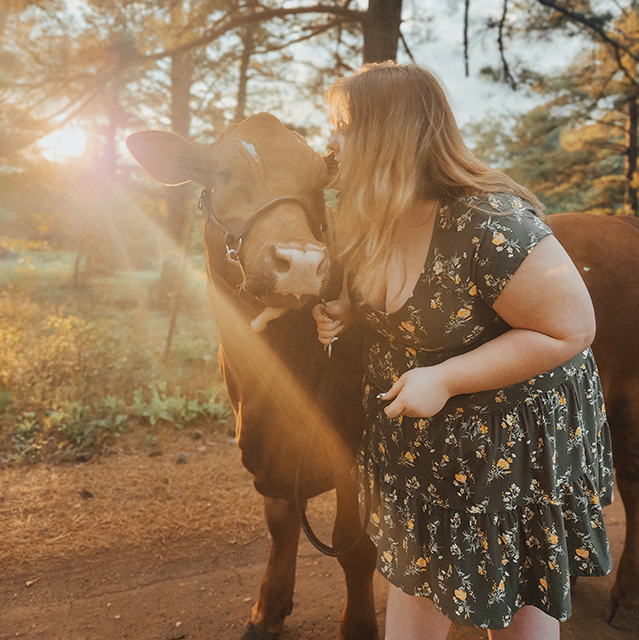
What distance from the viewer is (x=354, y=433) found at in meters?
2.29

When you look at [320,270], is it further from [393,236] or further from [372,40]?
[372,40]

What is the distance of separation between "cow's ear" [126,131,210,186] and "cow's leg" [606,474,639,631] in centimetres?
315

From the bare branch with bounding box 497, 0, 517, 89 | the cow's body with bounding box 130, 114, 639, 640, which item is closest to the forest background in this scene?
the bare branch with bounding box 497, 0, 517, 89

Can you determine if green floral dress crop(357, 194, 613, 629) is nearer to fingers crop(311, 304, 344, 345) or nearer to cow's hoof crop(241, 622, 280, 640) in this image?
fingers crop(311, 304, 344, 345)

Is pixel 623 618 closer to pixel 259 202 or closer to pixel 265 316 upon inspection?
pixel 265 316

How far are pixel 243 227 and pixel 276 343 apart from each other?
1.90ft

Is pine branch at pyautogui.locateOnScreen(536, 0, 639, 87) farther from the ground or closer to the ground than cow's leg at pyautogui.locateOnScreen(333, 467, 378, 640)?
farther from the ground

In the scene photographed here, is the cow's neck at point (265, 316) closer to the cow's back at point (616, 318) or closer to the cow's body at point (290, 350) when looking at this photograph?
the cow's body at point (290, 350)

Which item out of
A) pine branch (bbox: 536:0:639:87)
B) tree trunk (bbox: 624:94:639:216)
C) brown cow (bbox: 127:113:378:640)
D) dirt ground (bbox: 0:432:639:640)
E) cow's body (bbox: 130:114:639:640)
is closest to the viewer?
cow's body (bbox: 130:114:639:640)

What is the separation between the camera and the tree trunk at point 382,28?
5273 mm

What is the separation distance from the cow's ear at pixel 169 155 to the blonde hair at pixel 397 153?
997 mm

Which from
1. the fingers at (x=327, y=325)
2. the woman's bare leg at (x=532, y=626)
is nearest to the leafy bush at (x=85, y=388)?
the fingers at (x=327, y=325)

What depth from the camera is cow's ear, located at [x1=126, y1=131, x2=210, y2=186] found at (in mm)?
2275

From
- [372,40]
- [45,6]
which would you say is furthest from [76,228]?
[372,40]
